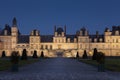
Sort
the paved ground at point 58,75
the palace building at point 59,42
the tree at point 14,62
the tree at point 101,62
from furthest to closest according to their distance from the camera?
1. the palace building at point 59,42
2. the tree at point 101,62
3. the tree at point 14,62
4. the paved ground at point 58,75

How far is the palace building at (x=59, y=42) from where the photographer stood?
4412 inches

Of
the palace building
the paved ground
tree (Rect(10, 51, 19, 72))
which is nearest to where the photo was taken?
the paved ground

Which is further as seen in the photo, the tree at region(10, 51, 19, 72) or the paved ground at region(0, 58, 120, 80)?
the tree at region(10, 51, 19, 72)

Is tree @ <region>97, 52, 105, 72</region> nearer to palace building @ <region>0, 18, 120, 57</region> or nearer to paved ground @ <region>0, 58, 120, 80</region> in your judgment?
paved ground @ <region>0, 58, 120, 80</region>

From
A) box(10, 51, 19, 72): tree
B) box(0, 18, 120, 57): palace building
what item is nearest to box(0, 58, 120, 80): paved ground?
box(10, 51, 19, 72): tree

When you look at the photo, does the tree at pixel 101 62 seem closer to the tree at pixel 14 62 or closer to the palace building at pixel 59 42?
the tree at pixel 14 62

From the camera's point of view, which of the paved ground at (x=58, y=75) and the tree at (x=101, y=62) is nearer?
the paved ground at (x=58, y=75)

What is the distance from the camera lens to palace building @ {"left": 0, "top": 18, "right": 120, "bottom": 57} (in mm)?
112062

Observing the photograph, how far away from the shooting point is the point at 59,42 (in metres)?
112

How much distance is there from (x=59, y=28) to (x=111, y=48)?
16115mm

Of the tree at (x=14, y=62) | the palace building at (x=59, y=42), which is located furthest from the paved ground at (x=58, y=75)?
the palace building at (x=59, y=42)

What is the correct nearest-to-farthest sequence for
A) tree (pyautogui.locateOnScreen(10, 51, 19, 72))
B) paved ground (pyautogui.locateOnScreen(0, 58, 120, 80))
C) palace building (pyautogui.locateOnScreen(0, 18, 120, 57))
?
paved ground (pyautogui.locateOnScreen(0, 58, 120, 80)) < tree (pyautogui.locateOnScreen(10, 51, 19, 72)) < palace building (pyautogui.locateOnScreen(0, 18, 120, 57))

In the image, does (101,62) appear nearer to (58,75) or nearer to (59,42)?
(58,75)

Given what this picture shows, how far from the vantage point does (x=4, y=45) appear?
371ft
